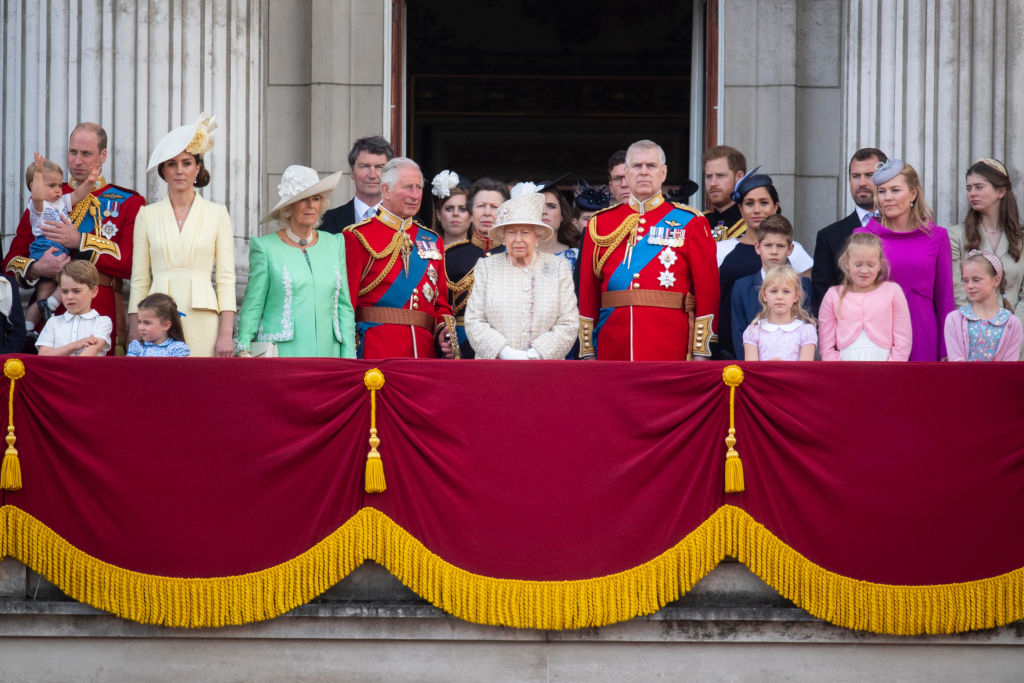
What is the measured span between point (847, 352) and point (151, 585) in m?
3.35

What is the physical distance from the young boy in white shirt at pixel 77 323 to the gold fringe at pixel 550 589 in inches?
45.8

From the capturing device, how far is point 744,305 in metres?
7.35

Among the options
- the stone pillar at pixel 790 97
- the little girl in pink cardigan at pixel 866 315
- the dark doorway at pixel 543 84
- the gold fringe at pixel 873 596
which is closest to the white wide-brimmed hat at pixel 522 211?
the little girl in pink cardigan at pixel 866 315

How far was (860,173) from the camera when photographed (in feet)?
25.9

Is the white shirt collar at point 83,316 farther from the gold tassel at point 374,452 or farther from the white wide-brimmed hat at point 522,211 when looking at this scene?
the white wide-brimmed hat at point 522,211

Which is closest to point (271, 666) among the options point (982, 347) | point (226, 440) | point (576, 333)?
point (226, 440)

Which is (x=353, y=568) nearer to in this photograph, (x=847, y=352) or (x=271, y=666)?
(x=271, y=666)

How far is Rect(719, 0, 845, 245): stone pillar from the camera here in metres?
9.34

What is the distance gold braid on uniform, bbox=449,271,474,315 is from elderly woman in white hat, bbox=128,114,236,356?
1.42m

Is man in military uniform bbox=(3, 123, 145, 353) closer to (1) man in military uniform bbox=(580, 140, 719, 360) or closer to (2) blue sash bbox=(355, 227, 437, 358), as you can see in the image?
(2) blue sash bbox=(355, 227, 437, 358)

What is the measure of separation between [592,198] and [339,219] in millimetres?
1581

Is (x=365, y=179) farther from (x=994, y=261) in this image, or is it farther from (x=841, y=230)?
(x=994, y=261)

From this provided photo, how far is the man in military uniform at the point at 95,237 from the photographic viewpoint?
24.8ft

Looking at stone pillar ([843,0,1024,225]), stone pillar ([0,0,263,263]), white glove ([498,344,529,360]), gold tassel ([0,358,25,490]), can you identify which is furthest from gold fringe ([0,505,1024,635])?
stone pillar ([843,0,1024,225])
